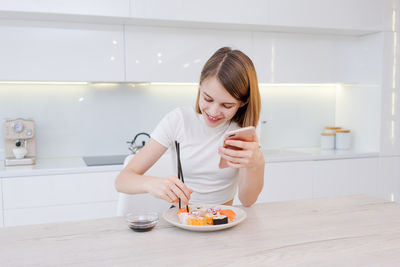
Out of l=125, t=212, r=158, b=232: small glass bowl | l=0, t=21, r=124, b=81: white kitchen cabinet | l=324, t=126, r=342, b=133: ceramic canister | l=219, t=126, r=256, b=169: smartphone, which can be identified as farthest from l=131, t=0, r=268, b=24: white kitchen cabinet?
l=125, t=212, r=158, b=232: small glass bowl

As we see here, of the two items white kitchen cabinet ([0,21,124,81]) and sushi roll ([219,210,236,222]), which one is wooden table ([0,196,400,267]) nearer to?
sushi roll ([219,210,236,222])

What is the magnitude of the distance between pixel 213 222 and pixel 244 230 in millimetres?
101

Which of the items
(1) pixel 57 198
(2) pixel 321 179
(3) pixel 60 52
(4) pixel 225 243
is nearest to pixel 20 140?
(1) pixel 57 198

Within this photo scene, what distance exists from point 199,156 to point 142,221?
0.55 meters

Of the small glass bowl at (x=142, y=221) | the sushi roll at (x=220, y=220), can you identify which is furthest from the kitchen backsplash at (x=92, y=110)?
the sushi roll at (x=220, y=220)

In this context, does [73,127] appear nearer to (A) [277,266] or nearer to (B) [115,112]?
(B) [115,112]

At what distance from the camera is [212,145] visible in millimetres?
1569

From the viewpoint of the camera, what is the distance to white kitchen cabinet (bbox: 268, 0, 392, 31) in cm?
269

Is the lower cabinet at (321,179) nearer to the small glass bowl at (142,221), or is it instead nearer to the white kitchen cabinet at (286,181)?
the white kitchen cabinet at (286,181)

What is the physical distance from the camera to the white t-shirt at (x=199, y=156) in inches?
60.4

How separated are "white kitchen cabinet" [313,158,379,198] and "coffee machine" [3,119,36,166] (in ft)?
6.82

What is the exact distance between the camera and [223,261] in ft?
2.78

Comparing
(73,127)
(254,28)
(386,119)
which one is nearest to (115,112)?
(73,127)

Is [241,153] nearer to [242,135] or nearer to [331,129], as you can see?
[242,135]
